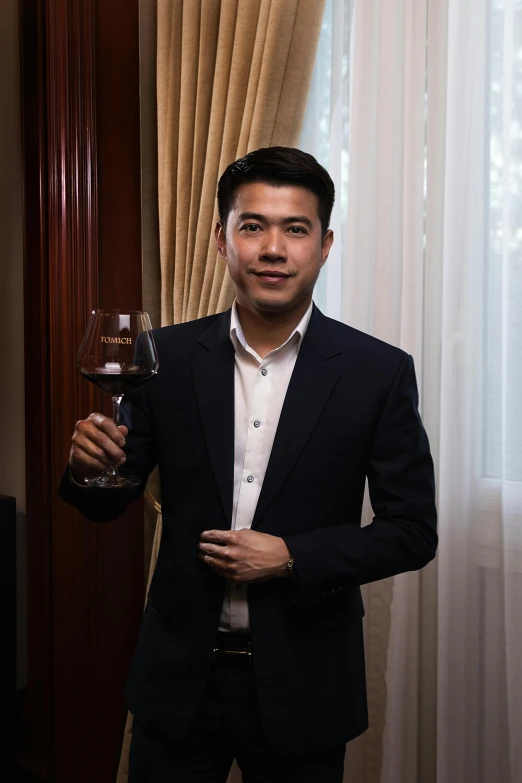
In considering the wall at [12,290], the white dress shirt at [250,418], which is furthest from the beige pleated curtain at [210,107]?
the white dress shirt at [250,418]

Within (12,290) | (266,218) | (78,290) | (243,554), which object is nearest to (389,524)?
(243,554)

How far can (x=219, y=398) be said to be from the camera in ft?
4.46

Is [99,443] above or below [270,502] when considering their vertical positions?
above

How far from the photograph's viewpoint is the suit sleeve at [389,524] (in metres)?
1.23

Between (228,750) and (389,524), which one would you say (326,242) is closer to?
(389,524)

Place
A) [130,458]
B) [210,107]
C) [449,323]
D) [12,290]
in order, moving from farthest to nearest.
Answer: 1. [12,290]
2. [210,107]
3. [449,323]
4. [130,458]

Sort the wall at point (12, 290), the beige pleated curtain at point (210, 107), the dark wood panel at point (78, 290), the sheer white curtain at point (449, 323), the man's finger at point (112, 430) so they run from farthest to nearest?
the wall at point (12, 290)
the dark wood panel at point (78, 290)
the beige pleated curtain at point (210, 107)
the sheer white curtain at point (449, 323)
the man's finger at point (112, 430)

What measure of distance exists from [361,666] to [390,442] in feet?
1.40

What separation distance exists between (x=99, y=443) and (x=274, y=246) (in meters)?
0.46

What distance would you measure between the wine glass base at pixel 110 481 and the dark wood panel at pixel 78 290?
992 millimetres

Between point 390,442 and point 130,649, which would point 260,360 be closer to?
point 390,442

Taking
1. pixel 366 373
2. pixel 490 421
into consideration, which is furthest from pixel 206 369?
pixel 490 421

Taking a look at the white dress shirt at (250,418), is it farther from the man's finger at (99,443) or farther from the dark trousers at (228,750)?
the man's finger at (99,443)

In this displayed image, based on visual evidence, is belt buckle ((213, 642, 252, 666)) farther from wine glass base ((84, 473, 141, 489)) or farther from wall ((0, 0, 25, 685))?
wall ((0, 0, 25, 685))
